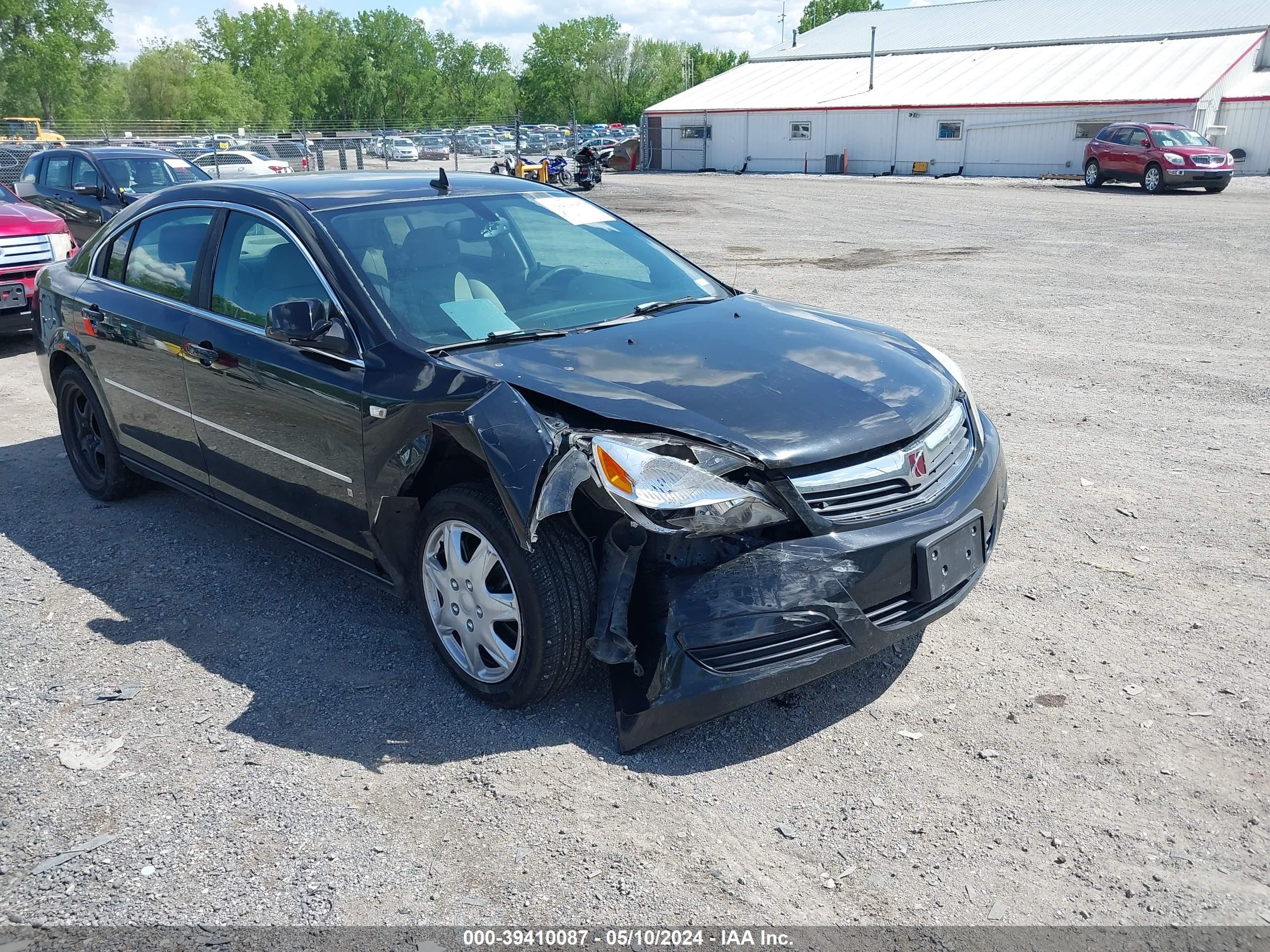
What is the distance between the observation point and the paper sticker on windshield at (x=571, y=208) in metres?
4.88

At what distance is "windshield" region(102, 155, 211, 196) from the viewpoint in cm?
1403

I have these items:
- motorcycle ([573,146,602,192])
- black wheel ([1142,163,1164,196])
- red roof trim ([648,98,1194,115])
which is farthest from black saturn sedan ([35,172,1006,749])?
red roof trim ([648,98,1194,115])

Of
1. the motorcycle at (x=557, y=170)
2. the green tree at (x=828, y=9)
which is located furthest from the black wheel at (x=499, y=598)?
the green tree at (x=828, y=9)

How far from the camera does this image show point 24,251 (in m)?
9.65

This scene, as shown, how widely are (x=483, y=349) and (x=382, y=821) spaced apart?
165cm

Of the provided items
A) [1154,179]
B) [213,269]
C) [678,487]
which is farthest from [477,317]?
[1154,179]

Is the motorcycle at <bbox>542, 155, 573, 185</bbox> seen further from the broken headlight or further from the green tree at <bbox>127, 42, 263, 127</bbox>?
the green tree at <bbox>127, 42, 263, 127</bbox>

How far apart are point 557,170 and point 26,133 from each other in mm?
32233

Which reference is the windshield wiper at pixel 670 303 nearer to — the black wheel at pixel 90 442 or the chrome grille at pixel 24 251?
the black wheel at pixel 90 442

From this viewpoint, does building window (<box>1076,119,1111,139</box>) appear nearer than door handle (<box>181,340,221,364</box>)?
No

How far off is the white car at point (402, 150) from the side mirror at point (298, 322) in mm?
40584

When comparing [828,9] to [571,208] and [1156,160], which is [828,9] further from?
[571,208]

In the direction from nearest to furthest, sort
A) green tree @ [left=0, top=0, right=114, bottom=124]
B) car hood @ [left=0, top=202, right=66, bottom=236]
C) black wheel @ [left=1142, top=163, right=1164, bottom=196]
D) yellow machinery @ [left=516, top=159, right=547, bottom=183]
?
car hood @ [left=0, top=202, right=66, bottom=236], yellow machinery @ [left=516, top=159, right=547, bottom=183], black wheel @ [left=1142, top=163, right=1164, bottom=196], green tree @ [left=0, top=0, right=114, bottom=124]

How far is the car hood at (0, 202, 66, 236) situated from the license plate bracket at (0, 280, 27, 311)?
0.47 meters
